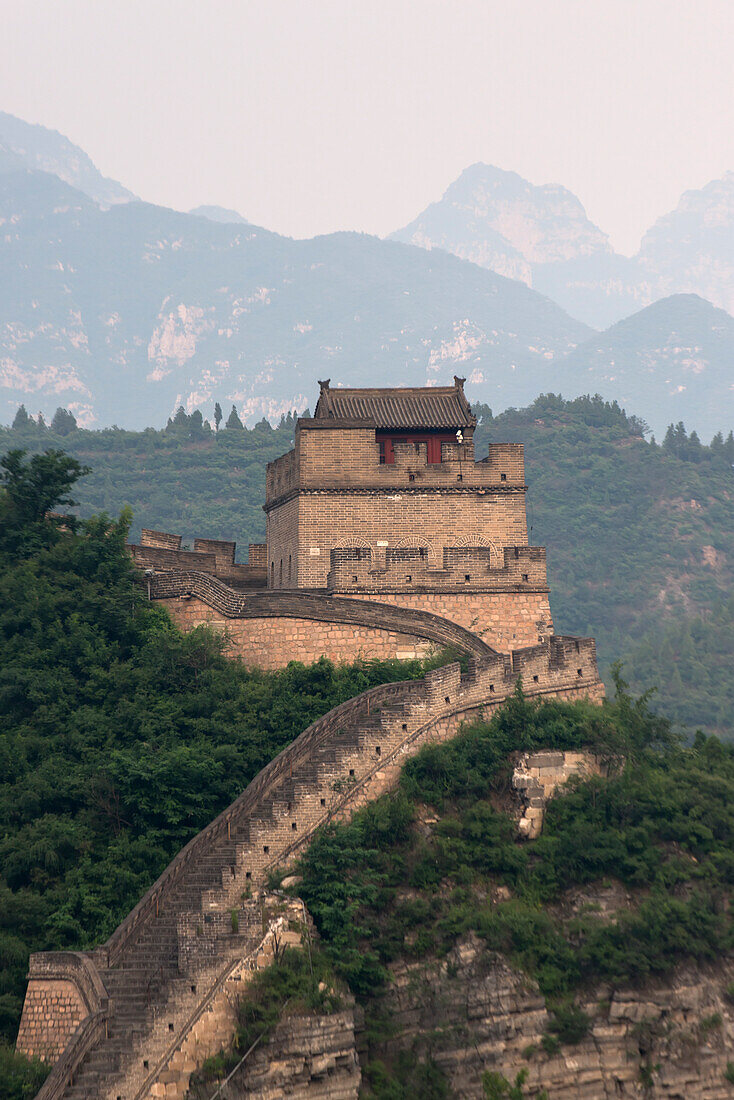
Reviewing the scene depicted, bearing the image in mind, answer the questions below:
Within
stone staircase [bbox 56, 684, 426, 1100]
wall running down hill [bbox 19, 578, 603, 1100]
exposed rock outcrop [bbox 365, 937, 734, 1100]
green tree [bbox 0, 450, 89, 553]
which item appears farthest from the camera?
green tree [bbox 0, 450, 89, 553]

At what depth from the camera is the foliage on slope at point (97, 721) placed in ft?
92.1

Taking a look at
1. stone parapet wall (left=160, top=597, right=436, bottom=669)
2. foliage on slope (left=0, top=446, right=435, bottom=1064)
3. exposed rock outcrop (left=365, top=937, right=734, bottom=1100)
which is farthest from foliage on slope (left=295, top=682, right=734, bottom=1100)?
stone parapet wall (left=160, top=597, right=436, bottom=669)

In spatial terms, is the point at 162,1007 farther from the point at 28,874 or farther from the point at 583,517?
the point at 583,517

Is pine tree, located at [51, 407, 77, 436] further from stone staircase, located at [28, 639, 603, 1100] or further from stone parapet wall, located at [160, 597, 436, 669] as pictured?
stone staircase, located at [28, 639, 603, 1100]

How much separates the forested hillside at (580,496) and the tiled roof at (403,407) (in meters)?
76.2

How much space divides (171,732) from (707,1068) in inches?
546

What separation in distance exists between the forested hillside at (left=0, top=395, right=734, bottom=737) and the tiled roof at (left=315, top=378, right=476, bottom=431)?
76174 millimetres

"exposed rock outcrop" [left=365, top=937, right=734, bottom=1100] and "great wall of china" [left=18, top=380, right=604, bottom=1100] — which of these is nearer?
"great wall of china" [left=18, top=380, right=604, bottom=1100]

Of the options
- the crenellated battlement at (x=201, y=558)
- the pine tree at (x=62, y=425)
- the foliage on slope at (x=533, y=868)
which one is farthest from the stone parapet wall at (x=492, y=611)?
the pine tree at (x=62, y=425)

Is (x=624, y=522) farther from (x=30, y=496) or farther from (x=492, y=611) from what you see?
(x=30, y=496)

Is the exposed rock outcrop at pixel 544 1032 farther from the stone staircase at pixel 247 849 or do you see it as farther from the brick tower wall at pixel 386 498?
the brick tower wall at pixel 386 498

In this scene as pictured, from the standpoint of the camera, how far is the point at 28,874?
2845 centimetres

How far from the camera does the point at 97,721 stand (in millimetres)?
32625

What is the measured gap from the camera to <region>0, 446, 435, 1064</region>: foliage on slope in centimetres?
2808
